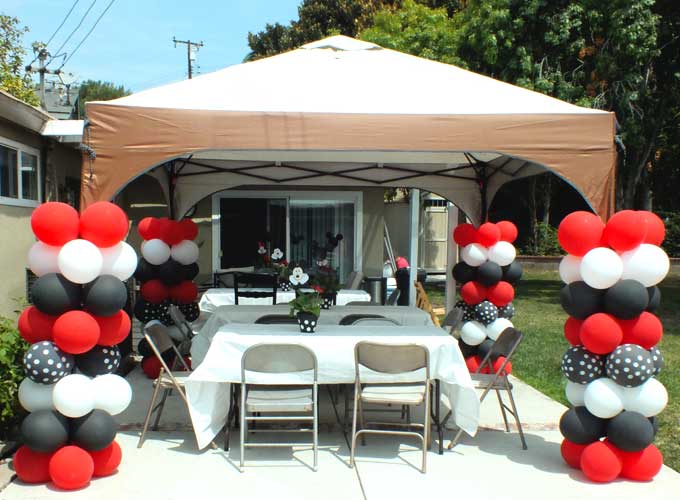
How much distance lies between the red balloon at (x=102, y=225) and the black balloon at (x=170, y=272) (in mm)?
3091

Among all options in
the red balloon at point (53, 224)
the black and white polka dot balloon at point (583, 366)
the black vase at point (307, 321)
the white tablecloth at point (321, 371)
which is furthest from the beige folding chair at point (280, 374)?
the black and white polka dot balloon at point (583, 366)

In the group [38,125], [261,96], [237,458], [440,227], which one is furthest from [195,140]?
[440,227]

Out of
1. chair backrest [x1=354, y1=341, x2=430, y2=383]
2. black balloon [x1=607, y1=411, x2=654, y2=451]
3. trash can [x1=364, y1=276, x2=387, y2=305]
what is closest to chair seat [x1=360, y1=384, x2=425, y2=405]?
chair backrest [x1=354, y1=341, x2=430, y2=383]

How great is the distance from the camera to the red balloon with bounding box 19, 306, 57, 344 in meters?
3.68

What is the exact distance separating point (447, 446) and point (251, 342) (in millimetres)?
1585

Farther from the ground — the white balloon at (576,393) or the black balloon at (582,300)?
Answer: the black balloon at (582,300)

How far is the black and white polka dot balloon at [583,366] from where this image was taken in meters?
3.97

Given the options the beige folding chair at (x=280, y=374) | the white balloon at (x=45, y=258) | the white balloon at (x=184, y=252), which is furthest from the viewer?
the white balloon at (x=184, y=252)

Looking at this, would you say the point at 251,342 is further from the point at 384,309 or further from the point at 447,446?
the point at 384,309

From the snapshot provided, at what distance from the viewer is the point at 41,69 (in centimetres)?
1359

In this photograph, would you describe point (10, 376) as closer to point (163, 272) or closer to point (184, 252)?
point (163, 272)

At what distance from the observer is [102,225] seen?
3.72m

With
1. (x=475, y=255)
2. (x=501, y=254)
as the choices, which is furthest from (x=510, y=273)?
(x=475, y=255)

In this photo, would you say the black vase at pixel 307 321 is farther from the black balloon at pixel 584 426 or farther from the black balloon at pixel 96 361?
the black balloon at pixel 584 426
